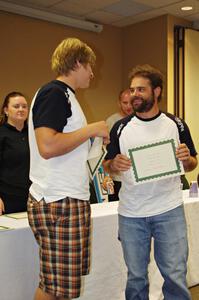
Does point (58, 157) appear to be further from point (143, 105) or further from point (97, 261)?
point (97, 261)

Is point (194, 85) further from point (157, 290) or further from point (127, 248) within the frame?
point (127, 248)

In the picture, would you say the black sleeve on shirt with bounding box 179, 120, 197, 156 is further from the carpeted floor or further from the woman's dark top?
the carpeted floor

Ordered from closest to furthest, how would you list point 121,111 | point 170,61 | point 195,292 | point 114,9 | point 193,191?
point 195,292, point 193,191, point 121,111, point 114,9, point 170,61

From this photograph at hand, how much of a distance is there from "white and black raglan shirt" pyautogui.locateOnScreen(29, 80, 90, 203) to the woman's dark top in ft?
3.06

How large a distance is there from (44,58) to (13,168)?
2.95 metres

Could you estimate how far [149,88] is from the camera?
203 cm

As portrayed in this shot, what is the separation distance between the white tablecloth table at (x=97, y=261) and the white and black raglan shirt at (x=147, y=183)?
45 centimetres

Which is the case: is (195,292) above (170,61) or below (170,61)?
below

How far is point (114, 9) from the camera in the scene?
203 inches

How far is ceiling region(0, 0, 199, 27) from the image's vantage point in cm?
489

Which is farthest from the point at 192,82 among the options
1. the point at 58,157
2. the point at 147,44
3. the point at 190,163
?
the point at 58,157

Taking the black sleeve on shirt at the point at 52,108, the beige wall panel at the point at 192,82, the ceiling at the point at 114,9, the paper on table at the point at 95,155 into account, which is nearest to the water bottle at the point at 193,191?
the paper on table at the point at 95,155

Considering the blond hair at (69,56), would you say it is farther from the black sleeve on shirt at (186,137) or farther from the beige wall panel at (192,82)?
the beige wall panel at (192,82)

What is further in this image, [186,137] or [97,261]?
[97,261]
